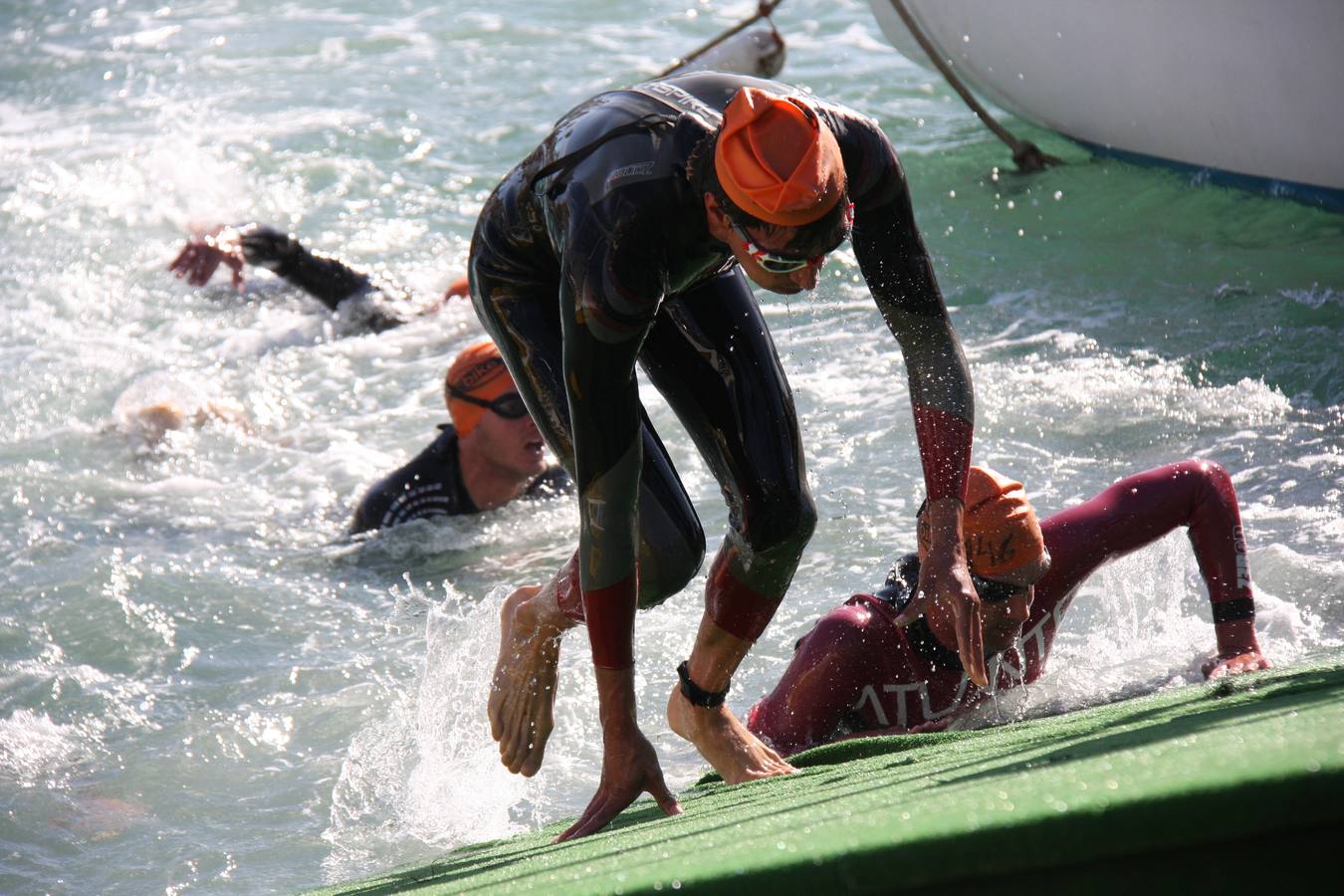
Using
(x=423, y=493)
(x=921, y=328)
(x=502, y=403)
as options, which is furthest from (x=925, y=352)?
(x=423, y=493)

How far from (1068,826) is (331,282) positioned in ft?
26.2

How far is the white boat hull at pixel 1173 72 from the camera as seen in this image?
7.73m

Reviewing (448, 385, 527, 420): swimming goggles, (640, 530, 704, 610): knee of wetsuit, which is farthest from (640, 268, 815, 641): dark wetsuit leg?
(448, 385, 527, 420): swimming goggles

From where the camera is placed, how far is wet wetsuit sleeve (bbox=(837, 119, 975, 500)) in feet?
10.7

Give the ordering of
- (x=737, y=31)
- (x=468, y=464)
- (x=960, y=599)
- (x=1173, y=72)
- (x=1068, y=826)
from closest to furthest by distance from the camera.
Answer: (x=1068, y=826)
(x=960, y=599)
(x=468, y=464)
(x=1173, y=72)
(x=737, y=31)

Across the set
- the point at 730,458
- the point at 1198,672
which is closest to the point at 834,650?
the point at 730,458

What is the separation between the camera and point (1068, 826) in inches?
70.5

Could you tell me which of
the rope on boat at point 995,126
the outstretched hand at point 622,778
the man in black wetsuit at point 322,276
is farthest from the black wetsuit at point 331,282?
the outstretched hand at point 622,778

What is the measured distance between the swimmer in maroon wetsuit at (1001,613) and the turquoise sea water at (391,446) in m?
0.21

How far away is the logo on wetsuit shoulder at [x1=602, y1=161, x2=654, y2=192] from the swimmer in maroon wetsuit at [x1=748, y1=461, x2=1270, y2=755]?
1.38 meters

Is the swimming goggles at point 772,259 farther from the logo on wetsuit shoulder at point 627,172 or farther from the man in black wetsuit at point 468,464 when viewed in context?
the man in black wetsuit at point 468,464

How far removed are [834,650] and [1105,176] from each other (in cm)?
660

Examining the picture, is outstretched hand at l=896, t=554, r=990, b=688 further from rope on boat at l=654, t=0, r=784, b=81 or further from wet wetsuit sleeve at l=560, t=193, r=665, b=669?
rope on boat at l=654, t=0, r=784, b=81

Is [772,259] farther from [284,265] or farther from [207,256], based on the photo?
[284,265]
